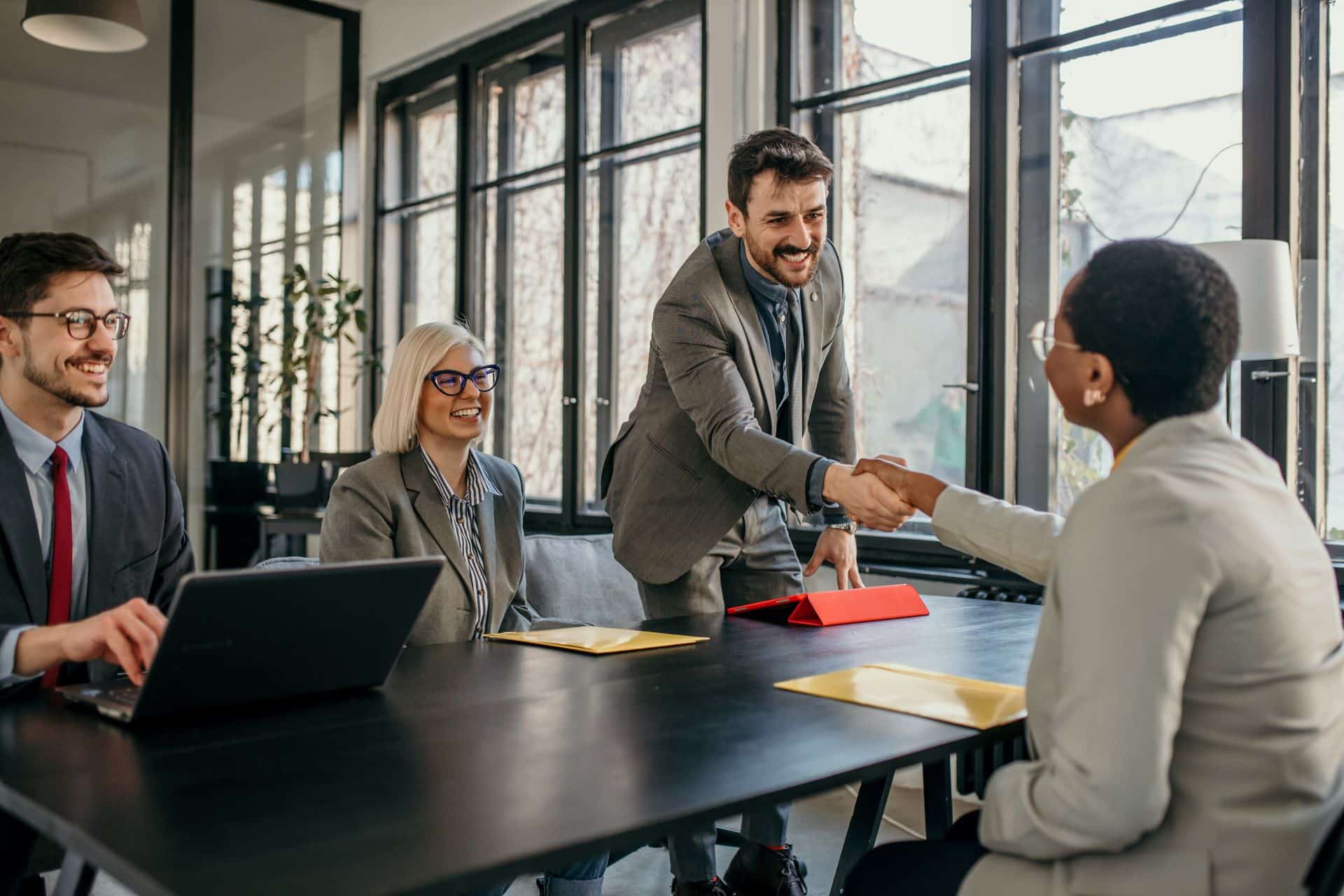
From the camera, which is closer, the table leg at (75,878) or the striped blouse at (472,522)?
the table leg at (75,878)

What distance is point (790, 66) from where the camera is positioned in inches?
181

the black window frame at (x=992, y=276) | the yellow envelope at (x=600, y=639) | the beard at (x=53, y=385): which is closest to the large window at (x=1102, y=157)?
the black window frame at (x=992, y=276)

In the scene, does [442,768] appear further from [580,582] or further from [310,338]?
[310,338]

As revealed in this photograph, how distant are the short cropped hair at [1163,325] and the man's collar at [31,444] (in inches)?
61.6

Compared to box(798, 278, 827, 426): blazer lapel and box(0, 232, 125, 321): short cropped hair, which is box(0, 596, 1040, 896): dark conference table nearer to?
box(0, 232, 125, 321): short cropped hair

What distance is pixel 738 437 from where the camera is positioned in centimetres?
230

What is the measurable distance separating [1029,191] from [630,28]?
7.58ft

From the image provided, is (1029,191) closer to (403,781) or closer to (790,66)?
(790,66)

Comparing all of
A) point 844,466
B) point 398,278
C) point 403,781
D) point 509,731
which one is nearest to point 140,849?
point 403,781

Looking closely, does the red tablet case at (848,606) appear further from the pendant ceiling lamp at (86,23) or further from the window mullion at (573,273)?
the pendant ceiling lamp at (86,23)

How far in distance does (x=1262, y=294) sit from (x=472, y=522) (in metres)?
1.84

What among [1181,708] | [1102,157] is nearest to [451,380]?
[1181,708]

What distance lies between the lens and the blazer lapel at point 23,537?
5.77ft

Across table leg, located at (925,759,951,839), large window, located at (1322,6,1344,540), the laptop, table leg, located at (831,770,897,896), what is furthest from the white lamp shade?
the laptop
